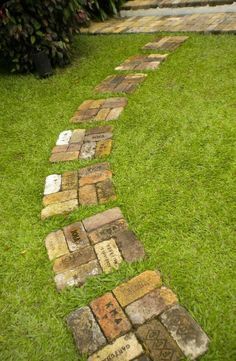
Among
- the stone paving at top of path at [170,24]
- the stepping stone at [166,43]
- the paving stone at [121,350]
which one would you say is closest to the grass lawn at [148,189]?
the paving stone at [121,350]

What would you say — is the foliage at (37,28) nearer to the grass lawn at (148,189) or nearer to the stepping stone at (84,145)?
the grass lawn at (148,189)

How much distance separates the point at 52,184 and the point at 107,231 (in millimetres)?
872

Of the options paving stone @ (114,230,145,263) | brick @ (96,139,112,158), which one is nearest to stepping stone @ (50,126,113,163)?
brick @ (96,139,112,158)

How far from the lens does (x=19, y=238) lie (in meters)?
2.90

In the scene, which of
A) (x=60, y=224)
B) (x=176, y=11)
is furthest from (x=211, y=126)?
(x=176, y=11)

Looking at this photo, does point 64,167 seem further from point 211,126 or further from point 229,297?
point 229,297

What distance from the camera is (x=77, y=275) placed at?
8.27 feet

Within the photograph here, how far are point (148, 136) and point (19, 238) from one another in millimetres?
1680

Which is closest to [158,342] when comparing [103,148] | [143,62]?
[103,148]

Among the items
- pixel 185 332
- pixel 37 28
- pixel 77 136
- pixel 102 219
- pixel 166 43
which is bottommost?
pixel 185 332

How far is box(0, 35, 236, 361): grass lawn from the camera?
2262 mm

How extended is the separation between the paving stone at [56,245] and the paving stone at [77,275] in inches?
7.4

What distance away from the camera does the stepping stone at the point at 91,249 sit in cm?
252

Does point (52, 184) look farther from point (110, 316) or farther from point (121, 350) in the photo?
point (121, 350)
